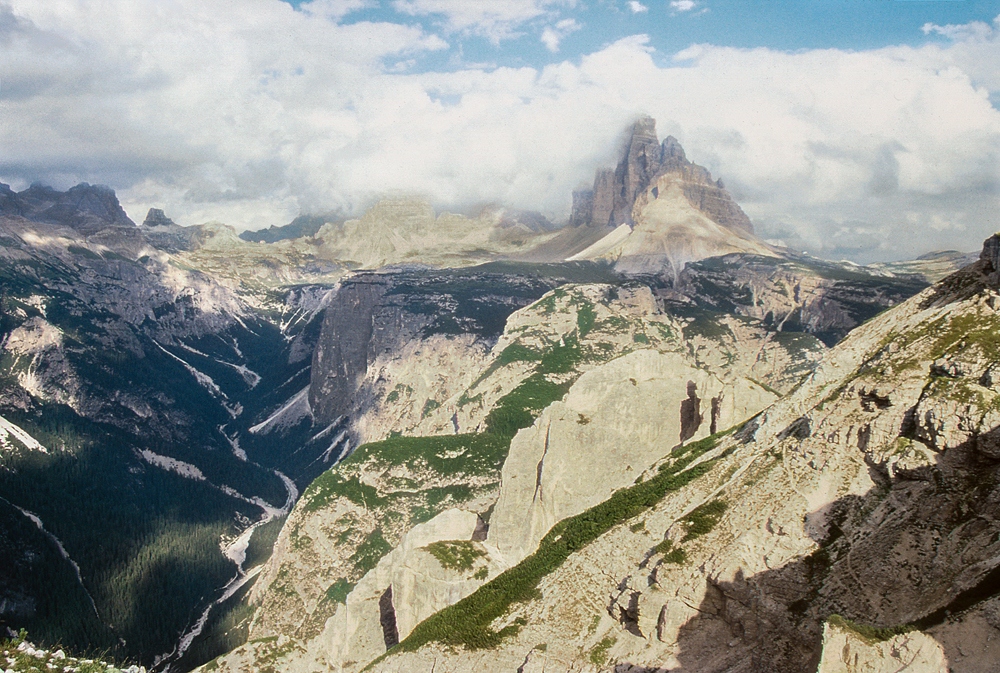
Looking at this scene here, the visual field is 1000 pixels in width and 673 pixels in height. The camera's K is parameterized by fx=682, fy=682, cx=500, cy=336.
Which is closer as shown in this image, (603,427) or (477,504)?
(603,427)

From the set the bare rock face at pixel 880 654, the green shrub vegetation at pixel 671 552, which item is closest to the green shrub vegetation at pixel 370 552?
the green shrub vegetation at pixel 671 552

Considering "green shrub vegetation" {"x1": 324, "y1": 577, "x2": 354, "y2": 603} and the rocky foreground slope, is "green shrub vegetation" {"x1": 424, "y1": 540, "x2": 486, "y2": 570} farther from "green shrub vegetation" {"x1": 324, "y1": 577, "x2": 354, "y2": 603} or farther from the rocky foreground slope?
"green shrub vegetation" {"x1": 324, "y1": 577, "x2": 354, "y2": 603}

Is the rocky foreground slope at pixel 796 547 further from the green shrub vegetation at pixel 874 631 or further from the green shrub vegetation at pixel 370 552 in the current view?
the green shrub vegetation at pixel 370 552

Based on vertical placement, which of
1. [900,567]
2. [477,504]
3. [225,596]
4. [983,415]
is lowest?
[225,596]

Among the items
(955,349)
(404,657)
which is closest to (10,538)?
(404,657)

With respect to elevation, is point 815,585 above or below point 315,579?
above

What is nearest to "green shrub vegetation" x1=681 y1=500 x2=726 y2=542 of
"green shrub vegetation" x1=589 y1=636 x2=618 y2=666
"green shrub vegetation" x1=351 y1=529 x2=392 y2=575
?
"green shrub vegetation" x1=589 y1=636 x2=618 y2=666

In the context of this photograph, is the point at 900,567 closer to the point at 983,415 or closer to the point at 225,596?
the point at 983,415
